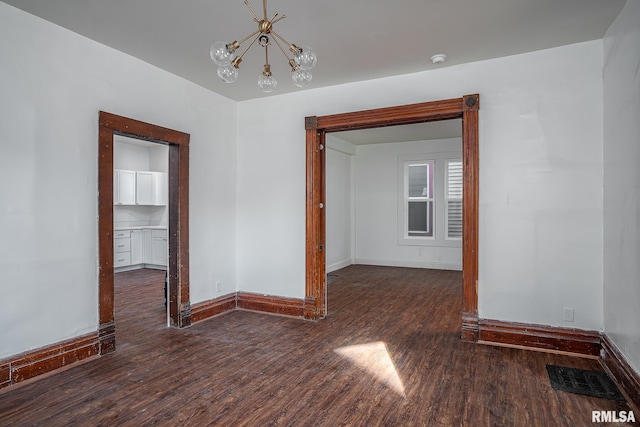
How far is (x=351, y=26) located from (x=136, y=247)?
6.79 metres

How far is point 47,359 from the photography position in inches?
115

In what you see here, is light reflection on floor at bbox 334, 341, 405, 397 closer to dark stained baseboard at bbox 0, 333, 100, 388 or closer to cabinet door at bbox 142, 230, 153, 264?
dark stained baseboard at bbox 0, 333, 100, 388

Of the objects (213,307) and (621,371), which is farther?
(213,307)

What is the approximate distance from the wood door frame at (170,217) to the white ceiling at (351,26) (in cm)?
70

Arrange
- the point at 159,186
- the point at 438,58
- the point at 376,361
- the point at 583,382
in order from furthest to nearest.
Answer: the point at 159,186 < the point at 438,58 < the point at 376,361 < the point at 583,382

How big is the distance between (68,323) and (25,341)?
31 cm

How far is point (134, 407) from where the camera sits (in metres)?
2.46

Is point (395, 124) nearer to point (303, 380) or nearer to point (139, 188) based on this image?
point (303, 380)

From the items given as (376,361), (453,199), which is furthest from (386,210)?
(376,361)

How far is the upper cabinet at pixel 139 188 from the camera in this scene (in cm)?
787

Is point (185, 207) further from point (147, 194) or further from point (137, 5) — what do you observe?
point (147, 194)

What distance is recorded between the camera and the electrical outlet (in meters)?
3.33

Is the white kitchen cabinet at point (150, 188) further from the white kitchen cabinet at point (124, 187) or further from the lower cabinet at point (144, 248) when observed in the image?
the lower cabinet at point (144, 248)

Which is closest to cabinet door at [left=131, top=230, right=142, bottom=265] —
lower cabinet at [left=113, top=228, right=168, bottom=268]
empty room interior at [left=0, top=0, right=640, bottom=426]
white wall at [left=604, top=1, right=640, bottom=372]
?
lower cabinet at [left=113, top=228, right=168, bottom=268]
